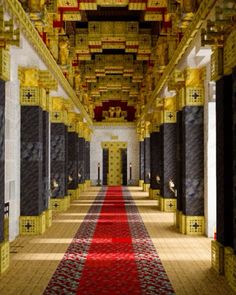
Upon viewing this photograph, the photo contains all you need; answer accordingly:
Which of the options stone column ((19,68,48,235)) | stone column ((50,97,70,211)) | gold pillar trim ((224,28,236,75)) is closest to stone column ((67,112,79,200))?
stone column ((50,97,70,211))

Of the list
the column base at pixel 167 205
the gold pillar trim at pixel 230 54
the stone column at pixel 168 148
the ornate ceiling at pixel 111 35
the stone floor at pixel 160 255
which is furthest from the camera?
the column base at pixel 167 205

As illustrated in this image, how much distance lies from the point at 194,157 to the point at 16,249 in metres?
4.06

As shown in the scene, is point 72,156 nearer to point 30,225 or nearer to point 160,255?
point 30,225

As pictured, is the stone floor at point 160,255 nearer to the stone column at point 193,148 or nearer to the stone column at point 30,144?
the stone column at point 193,148

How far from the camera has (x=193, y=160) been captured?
1004 cm

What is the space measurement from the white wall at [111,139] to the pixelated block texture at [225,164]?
2249 cm

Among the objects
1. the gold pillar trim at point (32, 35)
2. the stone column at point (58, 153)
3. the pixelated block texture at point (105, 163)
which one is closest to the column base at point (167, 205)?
the stone column at point (58, 153)

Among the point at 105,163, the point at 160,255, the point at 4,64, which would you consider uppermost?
the point at 4,64

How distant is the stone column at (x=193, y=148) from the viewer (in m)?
9.95

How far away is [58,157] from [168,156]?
3190 millimetres

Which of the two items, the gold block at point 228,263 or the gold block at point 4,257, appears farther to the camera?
the gold block at point 4,257

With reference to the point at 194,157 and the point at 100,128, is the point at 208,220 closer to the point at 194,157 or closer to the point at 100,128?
the point at 194,157

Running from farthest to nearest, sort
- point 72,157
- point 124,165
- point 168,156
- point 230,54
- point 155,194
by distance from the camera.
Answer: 1. point 124,165
2. point 155,194
3. point 72,157
4. point 168,156
5. point 230,54

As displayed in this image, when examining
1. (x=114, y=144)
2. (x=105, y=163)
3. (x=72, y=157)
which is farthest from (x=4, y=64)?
(x=114, y=144)
